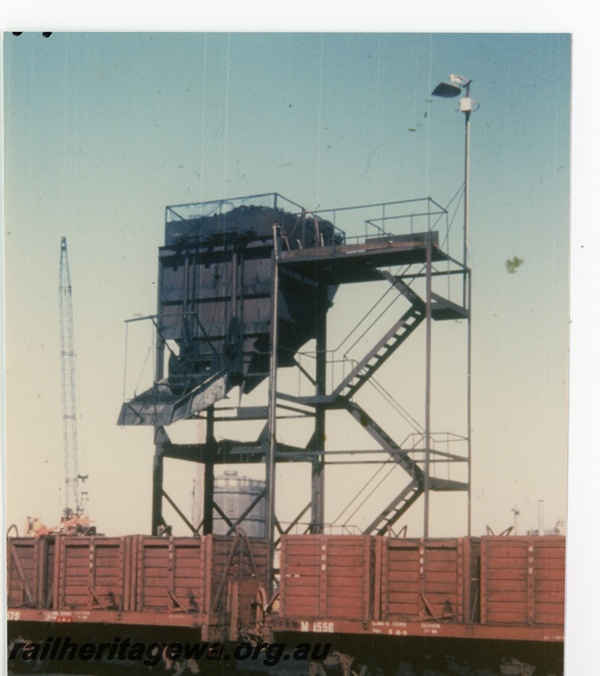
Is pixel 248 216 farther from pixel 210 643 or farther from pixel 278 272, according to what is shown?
pixel 210 643

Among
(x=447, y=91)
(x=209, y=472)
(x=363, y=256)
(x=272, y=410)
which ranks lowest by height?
(x=209, y=472)

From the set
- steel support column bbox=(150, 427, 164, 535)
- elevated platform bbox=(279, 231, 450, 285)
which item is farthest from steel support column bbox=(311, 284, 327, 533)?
steel support column bbox=(150, 427, 164, 535)

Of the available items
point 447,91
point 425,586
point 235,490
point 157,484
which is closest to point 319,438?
point 157,484

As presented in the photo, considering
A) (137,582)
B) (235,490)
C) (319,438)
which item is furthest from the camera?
(235,490)

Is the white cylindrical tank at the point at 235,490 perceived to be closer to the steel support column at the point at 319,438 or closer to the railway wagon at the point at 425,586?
the steel support column at the point at 319,438

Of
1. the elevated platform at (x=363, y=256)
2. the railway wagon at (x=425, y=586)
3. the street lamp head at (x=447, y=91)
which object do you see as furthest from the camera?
the elevated platform at (x=363, y=256)

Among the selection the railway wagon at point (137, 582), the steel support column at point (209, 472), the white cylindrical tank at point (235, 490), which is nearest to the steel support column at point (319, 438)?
the steel support column at point (209, 472)

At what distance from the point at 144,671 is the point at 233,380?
820 centimetres

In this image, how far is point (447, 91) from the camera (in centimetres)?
2045

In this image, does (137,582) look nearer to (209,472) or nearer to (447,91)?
(209,472)

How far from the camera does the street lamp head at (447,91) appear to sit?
66.3ft

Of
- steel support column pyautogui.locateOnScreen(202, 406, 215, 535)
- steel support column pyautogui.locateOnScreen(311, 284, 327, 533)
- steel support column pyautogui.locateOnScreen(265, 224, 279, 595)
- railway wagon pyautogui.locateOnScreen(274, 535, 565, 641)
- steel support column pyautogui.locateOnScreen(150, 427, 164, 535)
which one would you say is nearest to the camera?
railway wagon pyautogui.locateOnScreen(274, 535, 565, 641)

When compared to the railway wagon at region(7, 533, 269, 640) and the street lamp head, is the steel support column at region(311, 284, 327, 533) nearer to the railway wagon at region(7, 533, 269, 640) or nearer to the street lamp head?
the railway wagon at region(7, 533, 269, 640)

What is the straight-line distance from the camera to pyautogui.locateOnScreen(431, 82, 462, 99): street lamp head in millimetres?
20203
